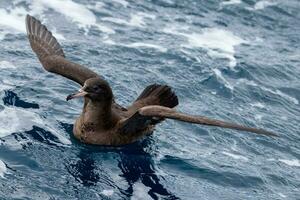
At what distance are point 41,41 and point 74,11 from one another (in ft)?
13.6

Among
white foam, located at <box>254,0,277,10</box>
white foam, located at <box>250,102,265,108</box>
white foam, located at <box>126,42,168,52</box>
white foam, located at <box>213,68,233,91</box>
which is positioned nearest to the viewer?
white foam, located at <box>250,102,265,108</box>

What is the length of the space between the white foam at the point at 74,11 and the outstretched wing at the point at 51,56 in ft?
10.2

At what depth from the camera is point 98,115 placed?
12805 mm

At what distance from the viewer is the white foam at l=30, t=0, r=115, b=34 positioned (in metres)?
18.4

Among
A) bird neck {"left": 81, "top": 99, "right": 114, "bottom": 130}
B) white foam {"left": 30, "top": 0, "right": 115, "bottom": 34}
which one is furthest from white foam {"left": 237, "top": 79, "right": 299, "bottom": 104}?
bird neck {"left": 81, "top": 99, "right": 114, "bottom": 130}

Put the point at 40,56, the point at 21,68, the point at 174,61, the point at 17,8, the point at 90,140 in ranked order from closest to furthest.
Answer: the point at 90,140, the point at 40,56, the point at 21,68, the point at 174,61, the point at 17,8

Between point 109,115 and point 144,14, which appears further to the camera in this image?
point 144,14

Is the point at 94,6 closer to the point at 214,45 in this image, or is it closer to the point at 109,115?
the point at 214,45

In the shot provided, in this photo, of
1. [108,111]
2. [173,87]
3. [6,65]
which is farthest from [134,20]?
[108,111]

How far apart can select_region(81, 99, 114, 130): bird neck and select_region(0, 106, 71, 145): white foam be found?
1.64ft

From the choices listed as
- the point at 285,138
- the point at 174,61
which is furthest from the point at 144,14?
the point at 285,138

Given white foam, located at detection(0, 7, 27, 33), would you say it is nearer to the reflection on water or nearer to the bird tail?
the bird tail

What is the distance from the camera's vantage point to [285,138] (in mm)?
14656

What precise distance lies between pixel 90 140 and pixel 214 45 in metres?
6.62
